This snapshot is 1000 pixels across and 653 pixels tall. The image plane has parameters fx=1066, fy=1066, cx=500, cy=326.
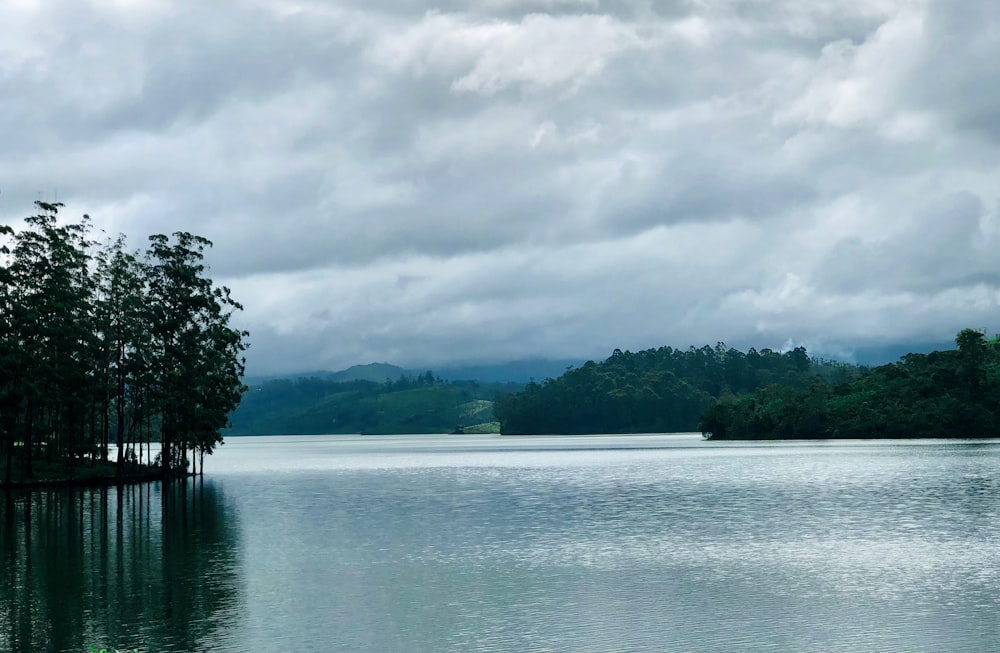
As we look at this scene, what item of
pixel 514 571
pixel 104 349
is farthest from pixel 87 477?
pixel 514 571

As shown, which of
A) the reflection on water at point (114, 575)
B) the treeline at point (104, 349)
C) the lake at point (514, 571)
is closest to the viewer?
the lake at point (514, 571)

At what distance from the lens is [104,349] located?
114438 millimetres

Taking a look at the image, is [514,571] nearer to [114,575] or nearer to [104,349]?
[114,575]

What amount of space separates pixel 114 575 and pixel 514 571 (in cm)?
1896

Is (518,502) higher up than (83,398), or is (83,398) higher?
(83,398)

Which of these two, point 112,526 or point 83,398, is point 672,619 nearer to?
point 112,526

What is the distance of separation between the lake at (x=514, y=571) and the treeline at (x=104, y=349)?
1322 cm

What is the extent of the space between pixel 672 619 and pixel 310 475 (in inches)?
4443

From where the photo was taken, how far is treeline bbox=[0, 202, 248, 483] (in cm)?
10225

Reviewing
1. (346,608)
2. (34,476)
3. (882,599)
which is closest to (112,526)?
(346,608)

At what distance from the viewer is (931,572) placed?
47156 mm

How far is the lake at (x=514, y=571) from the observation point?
35781mm

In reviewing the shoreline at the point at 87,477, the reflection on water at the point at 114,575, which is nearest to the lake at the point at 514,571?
the reflection on water at the point at 114,575

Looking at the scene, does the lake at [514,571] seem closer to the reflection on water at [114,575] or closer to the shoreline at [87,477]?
the reflection on water at [114,575]
